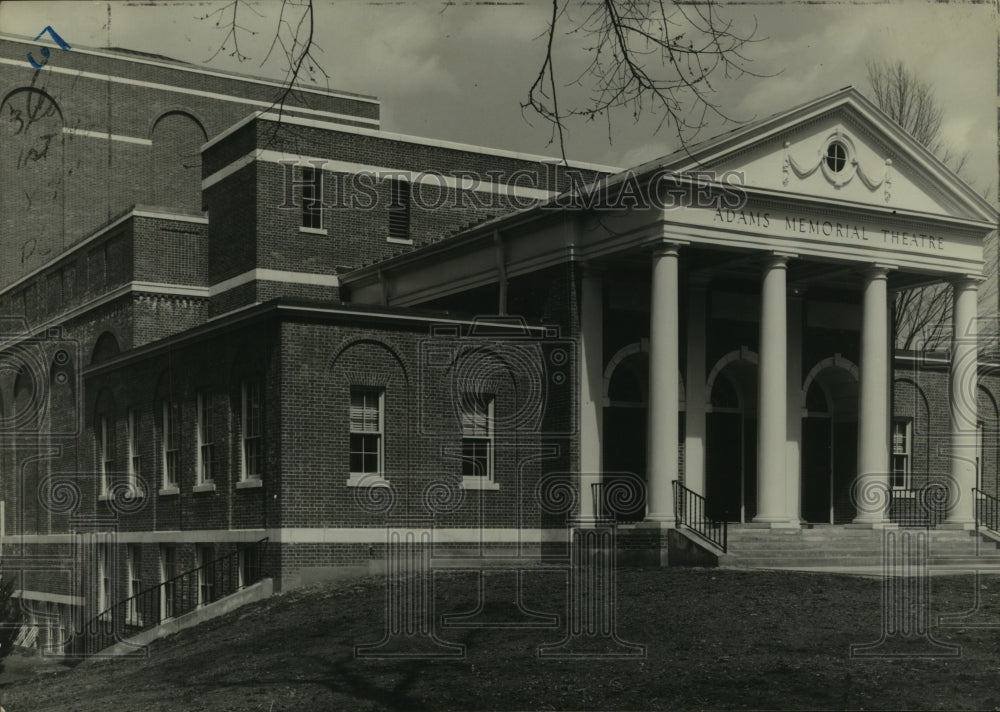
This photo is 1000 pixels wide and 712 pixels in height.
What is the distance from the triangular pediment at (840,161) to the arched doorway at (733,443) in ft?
15.7

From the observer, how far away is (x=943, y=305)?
1900 inches

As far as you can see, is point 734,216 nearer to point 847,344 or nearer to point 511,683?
point 847,344

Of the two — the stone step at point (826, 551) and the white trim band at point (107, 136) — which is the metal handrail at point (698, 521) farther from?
the white trim band at point (107, 136)

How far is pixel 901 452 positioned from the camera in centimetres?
3447

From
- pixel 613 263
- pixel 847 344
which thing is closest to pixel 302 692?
pixel 613 263

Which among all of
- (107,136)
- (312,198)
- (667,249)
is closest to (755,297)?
(667,249)

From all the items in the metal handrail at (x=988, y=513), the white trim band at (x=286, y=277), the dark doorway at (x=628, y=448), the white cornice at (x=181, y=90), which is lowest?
the metal handrail at (x=988, y=513)

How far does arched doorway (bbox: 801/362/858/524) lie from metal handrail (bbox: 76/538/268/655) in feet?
43.7

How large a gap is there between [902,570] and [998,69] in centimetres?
1362

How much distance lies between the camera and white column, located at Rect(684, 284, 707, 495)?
2884cm

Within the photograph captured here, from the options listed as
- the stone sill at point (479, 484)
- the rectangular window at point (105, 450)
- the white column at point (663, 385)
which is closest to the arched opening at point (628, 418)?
the stone sill at point (479, 484)

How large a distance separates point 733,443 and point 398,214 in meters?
11.3

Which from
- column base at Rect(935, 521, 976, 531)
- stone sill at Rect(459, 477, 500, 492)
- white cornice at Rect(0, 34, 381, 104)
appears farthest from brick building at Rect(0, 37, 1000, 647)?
white cornice at Rect(0, 34, 381, 104)

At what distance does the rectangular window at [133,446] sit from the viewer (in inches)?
1276
